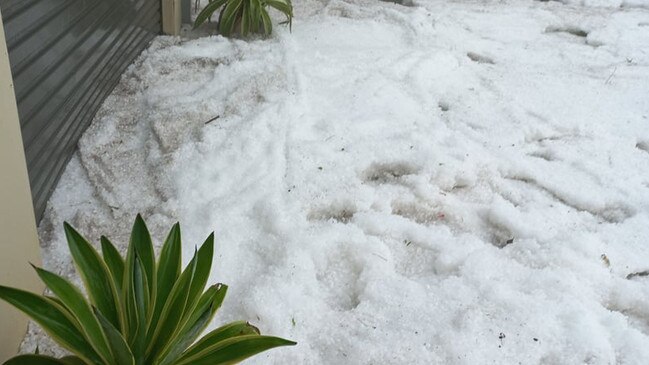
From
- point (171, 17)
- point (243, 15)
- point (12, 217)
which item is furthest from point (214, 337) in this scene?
point (171, 17)

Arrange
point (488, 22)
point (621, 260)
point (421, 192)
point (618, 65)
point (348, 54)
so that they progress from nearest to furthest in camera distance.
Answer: point (621, 260) → point (421, 192) → point (348, 54) → point (618, 65) → point (488, 22)

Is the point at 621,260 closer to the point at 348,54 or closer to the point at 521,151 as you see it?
the point at 521,151

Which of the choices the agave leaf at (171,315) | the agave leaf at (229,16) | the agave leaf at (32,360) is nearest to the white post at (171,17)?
the agave leaf at (229,16)

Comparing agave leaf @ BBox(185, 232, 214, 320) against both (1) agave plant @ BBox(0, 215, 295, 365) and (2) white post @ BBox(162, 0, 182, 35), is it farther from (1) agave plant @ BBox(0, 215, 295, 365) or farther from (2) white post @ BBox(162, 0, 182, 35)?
(2) white post @ BBox(162, 0, 182, 35)

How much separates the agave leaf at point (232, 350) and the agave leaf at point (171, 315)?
63mm

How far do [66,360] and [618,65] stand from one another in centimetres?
382

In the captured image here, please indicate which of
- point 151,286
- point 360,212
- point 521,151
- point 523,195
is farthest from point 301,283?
point 521,151

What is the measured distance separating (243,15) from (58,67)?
5.09ft

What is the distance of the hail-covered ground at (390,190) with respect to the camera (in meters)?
1.72

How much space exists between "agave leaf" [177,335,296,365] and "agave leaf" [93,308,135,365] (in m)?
0.13

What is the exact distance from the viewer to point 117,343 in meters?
1.08

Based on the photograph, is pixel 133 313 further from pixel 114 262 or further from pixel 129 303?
pixel 114 262

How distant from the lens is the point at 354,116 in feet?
9.34

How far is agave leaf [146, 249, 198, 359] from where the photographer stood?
3.91ft
